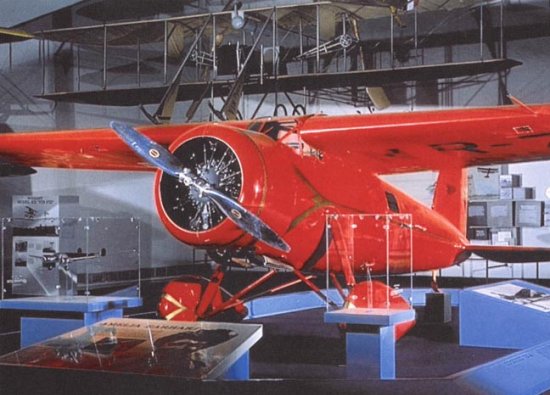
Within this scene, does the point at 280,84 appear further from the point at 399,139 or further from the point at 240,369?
Answer: the point at 240,369

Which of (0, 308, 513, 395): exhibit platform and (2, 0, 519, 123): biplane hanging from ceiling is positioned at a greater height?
(2, 0, 519, 123): biplane hanging from ceiling

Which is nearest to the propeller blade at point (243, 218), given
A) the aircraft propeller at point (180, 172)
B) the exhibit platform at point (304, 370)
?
the aircraft propeller at point (180, 172)

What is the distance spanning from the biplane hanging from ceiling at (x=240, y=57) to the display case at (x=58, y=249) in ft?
3.35

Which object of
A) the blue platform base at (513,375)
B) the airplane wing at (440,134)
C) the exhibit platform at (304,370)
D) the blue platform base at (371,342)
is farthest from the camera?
the airplane wing at (440,134)

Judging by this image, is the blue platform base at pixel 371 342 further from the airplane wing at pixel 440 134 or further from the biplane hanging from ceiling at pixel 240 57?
the biplane hanging from ceiling at pixel 240 57

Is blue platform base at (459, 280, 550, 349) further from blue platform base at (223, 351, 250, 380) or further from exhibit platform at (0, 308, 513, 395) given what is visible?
blue platform base at (223, 351, 250, 380)

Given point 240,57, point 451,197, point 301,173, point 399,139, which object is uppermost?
point 240,57

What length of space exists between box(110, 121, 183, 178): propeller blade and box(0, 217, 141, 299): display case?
2.52 feet

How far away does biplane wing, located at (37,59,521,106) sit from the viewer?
6234mm

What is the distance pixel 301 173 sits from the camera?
12.9 ft

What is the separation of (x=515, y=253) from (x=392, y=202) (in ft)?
3.55

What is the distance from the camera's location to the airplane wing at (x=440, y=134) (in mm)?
3965

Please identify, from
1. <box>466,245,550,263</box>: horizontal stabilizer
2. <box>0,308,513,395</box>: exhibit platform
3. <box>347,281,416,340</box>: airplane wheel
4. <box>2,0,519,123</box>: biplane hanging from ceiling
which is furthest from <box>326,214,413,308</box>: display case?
<box>2,0,519,123</box>: biplane hanging from ceiling

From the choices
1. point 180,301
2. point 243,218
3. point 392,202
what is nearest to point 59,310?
point 243,218
